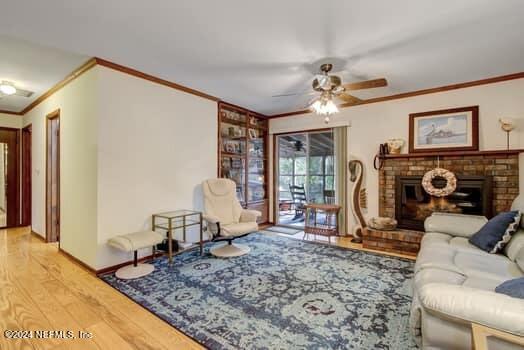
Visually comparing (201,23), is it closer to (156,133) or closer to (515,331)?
(156,133)

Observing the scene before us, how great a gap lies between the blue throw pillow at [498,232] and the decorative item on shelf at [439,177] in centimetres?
132

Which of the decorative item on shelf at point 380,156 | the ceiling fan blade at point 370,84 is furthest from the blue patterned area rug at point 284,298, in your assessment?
the ceiling fan blade at point 370,84

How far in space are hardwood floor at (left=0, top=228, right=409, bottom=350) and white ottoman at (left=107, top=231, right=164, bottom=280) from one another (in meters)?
0.27

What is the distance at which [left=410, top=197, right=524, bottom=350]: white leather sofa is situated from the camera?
3.56 ft

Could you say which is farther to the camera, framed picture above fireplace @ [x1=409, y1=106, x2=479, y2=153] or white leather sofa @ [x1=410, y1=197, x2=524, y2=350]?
framed picture above fireplace @ [x1=409, y1=106, x2=479, y2=153]

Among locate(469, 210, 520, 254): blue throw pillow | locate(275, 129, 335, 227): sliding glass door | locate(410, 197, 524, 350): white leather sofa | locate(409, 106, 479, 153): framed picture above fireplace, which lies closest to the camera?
locate(410, 197, 524, 350): white leather sofa

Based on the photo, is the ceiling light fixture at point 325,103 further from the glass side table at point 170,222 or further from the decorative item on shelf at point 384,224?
the glass side table at point 170,222

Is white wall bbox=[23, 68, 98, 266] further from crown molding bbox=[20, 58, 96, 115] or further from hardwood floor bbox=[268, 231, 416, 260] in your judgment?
hardwood floor bbox=[268, 231, 416, 260]

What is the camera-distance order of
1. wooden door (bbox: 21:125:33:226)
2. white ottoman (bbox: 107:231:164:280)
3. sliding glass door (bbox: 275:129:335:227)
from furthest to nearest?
sliding glass door (bbox: 275:129:335:227) < wooden door (bbox: 21:125:33:226) < white ottoman (bbox: 107:231:164:280)

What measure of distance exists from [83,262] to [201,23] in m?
3.04

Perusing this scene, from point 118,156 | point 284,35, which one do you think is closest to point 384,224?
point 284,35

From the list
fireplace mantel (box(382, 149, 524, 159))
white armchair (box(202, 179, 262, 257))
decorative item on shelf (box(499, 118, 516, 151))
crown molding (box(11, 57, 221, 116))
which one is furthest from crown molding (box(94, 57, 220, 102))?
decorative item on shelf (box(499, 118, 516, 151))

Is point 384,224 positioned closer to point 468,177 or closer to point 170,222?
point 468,177

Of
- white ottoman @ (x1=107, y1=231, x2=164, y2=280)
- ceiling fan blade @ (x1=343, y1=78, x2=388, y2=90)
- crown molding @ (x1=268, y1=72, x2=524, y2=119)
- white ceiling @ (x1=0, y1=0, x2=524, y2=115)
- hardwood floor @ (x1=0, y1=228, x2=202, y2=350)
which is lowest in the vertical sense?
hardwood floor @ (x1=0, y1=228, x2=202, y2=350)
